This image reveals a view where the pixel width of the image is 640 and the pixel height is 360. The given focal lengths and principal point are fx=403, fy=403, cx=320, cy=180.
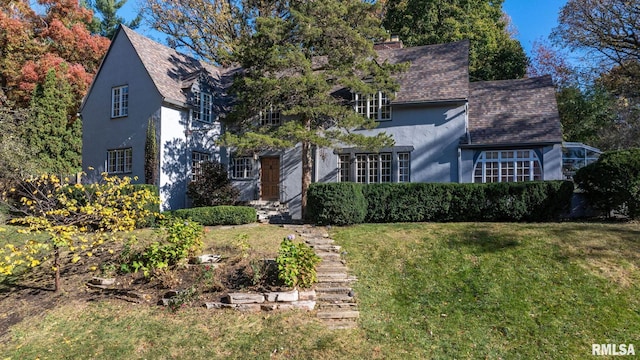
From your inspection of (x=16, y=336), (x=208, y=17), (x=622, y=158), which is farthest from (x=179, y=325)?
(x=208, y=17)

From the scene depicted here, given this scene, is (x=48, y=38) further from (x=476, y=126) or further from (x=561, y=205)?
(x=561, y=205)

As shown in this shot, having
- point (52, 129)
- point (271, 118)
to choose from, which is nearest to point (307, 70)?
point (271, 118)

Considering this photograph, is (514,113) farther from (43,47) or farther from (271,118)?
(43,47)

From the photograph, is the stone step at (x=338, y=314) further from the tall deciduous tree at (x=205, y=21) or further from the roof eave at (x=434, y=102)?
the tall deciduous tree at (x=205, y=21)

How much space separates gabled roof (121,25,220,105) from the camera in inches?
704

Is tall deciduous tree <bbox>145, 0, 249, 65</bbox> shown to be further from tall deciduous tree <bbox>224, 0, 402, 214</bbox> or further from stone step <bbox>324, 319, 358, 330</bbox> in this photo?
stone step <bbox>324, 319, 358, 330</bbox>

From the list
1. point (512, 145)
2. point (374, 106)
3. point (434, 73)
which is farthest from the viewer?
point (434, 73)

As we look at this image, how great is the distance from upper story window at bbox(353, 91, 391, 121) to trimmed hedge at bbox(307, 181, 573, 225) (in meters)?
5.03

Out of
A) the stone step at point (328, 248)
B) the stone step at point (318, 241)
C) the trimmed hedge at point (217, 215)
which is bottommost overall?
the stone step at point (328, 248)

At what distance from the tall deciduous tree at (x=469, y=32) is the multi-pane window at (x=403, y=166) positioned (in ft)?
37.9

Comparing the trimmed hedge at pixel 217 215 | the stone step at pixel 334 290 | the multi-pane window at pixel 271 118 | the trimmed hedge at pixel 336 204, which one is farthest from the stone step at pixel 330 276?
the multi-pane window at pixel 271 118

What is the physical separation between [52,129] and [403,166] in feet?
63.4

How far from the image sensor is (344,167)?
60.6 ft

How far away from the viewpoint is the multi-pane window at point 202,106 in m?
19.0
